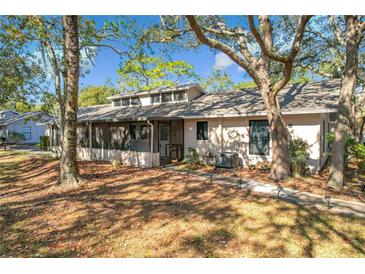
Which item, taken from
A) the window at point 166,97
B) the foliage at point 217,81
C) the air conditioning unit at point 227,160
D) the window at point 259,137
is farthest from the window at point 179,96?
the foliage at point 217,81

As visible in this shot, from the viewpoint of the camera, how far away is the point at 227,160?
11367 mm

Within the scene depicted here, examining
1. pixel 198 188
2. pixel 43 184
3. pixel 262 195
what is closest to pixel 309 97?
pixel 262 195

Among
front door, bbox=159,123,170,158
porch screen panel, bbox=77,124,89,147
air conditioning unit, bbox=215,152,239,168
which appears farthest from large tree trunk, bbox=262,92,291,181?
porch screen panel, bbox=77,124,89,147

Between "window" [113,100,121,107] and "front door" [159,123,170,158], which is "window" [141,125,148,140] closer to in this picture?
"front door" [159,123,170,158]

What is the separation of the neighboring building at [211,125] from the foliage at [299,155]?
0.25 meters

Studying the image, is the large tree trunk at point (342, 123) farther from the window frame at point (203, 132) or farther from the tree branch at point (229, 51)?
the window frame at point (203, 132)

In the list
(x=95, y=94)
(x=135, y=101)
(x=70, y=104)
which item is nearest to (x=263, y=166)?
(x=70, y=104)

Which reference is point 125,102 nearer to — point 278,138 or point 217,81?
→ point 278,138

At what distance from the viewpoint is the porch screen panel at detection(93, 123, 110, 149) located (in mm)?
16531

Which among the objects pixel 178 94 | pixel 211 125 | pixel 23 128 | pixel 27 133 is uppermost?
pixel 178 94

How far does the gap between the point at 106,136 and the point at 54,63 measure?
579cm

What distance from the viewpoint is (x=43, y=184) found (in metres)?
9.47

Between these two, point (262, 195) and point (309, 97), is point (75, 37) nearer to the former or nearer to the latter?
point (262, 195)

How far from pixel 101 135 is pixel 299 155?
44.1 feet
